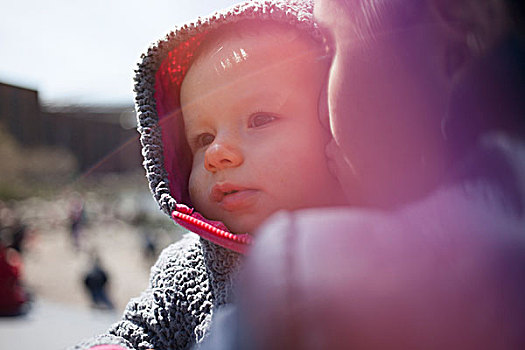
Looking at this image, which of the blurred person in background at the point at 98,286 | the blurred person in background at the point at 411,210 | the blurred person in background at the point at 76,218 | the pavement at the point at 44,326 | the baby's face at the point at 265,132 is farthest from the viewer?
the blurred person in background at the point at 76,218

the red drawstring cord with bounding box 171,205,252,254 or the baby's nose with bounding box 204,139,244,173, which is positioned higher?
the baby's nose with bounding box 204,139,244,173

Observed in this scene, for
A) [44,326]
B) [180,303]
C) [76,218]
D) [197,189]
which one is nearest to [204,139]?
[197,189]

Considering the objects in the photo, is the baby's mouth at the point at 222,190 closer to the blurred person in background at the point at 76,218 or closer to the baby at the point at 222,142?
the baby at the point at 222,142

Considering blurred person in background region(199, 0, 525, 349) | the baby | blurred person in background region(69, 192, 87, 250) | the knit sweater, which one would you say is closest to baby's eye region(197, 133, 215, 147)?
the baby

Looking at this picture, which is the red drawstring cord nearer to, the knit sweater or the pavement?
the knit sweater

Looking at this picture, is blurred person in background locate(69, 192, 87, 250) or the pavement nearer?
the pavement

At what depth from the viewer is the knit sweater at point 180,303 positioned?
1.87 ft

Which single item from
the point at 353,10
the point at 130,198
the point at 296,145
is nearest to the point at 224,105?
the point at 296,145

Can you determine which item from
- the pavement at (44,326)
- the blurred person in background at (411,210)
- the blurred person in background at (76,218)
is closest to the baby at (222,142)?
the blurred person in background at (411,210)

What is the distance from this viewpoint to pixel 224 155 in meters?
0.50

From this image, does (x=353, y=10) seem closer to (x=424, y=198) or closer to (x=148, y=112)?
(x=424, y=198)

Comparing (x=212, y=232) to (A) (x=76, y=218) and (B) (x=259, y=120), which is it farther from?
(A) (x=76, y=218)

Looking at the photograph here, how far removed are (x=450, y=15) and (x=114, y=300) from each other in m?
3.06

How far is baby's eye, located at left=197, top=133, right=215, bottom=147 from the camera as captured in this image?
0.58m
